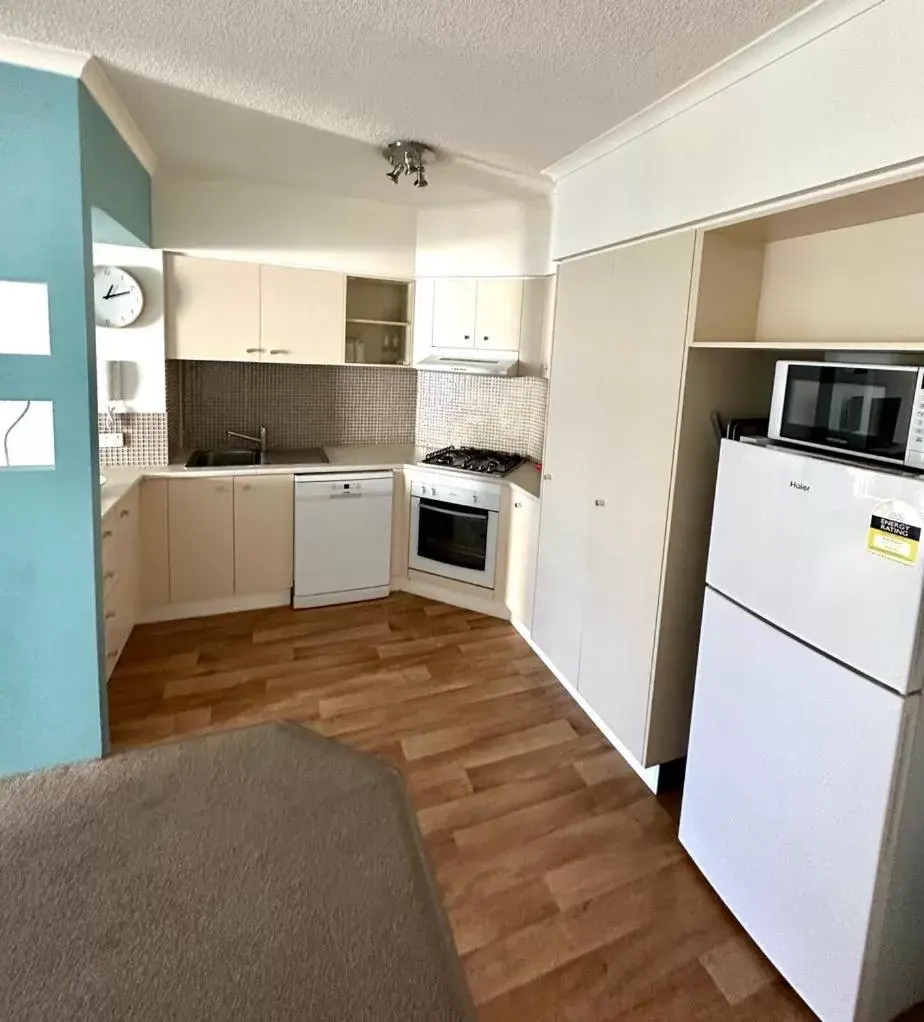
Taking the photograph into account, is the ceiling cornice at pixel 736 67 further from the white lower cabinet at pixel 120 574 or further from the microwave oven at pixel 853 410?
the white lower cabinet at pixel 120 574

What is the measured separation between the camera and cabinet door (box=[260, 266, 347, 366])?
3662mm

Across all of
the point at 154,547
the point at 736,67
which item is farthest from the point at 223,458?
the point at 736,67

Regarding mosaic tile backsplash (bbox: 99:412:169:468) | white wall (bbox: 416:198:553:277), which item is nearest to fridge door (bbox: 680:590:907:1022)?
white wall (bbox: 416:198:553:277)

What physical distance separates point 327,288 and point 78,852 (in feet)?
9.95

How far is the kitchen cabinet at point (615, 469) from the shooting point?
7.46 ft

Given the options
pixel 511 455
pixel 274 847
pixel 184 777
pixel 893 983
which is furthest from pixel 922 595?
pixel 511 455

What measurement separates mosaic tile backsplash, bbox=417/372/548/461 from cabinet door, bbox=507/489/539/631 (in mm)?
642

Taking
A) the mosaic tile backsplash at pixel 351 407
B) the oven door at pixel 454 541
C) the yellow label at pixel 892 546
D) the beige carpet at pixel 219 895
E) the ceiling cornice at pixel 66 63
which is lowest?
the beige carpet at pixel 219 895

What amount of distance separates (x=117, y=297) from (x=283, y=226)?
989mm

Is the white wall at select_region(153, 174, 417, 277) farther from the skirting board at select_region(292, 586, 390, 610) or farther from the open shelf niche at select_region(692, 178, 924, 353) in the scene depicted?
the open shelf niche at select_region(692, 178, 924, 353)

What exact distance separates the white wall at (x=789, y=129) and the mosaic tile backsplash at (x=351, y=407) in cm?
173

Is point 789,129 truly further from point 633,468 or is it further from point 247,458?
point 247,458

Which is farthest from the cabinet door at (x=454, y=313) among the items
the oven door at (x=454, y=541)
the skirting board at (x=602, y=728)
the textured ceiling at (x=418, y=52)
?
the skirting board at (x=602, y=728)

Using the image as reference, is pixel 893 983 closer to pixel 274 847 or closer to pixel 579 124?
pixel 274 847
